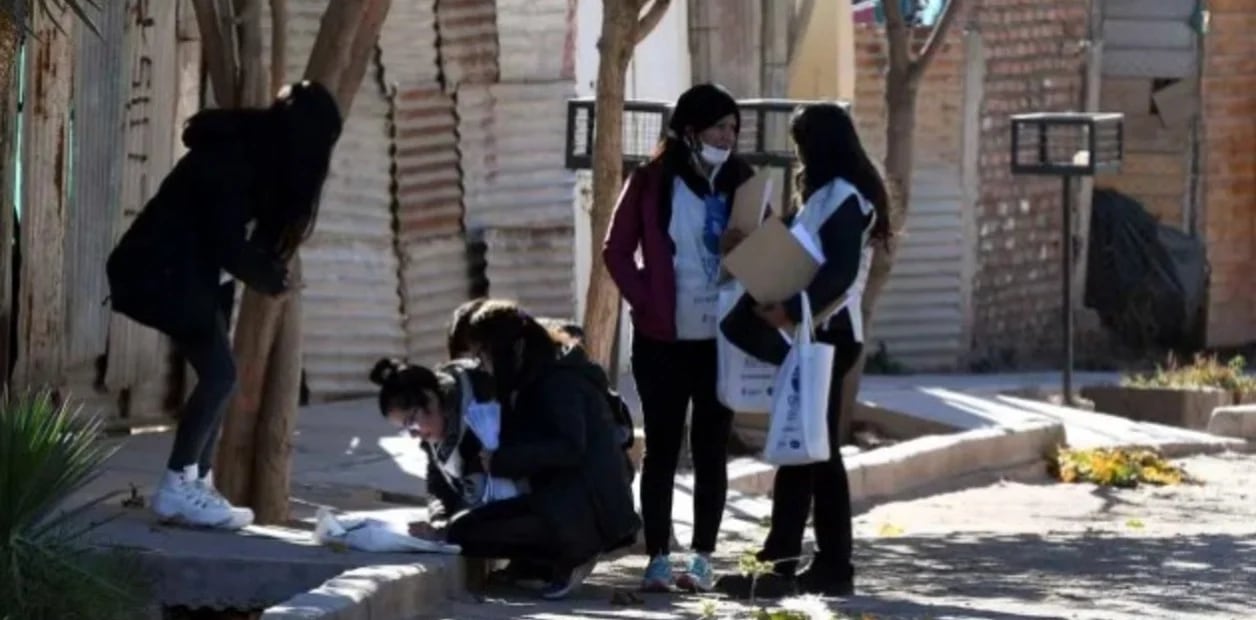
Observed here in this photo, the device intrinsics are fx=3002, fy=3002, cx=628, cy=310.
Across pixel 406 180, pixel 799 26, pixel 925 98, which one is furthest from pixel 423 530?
pixel 925 98

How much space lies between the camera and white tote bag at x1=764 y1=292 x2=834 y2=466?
9.33 m

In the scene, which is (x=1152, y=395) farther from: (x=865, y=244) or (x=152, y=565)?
(x=152, y=565)

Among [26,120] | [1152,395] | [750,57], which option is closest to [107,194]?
[26,120]

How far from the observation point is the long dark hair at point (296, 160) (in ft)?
31.4

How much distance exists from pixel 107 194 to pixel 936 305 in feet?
29.0

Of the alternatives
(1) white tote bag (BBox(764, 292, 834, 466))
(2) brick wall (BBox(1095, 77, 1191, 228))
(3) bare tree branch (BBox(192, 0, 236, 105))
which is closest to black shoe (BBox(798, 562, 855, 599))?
(1) white tote bag (BBox(764, 292, 834, 466))

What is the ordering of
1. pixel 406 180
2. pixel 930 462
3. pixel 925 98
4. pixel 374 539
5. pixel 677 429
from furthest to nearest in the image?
Result: pixel 925 98, pixel 406 180, pixel 930 462, pixel 677 429, pixel 374 539

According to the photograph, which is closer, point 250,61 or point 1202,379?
point 250,61

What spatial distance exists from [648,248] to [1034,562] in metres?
2.43

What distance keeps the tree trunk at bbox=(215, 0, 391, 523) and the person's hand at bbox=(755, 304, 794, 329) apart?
2.07m

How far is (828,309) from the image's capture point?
9.42 metres

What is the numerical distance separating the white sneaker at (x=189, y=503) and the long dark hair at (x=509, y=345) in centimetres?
107

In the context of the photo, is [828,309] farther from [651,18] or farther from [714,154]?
[651,18]

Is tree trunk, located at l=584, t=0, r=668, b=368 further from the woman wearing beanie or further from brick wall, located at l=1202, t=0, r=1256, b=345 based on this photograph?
brick wall, located at l=1202, t=0, r=1256, b=345
